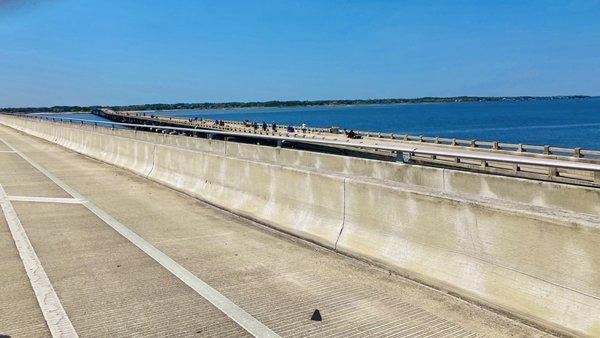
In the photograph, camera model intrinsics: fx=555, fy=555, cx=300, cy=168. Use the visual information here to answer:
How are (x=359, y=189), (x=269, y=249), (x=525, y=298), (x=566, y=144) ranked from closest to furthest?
(x=525, y=298) < (x=359, y=189) < (x=269, y=249) < (x=566, y=144)

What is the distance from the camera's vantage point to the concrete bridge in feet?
15.5

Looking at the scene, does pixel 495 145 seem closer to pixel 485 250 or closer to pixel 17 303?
pixel 485 250

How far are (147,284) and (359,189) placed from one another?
111 inches

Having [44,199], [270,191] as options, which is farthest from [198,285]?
[44,199]

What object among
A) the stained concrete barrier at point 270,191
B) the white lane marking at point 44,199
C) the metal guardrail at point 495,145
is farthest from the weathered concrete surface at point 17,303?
the metal guardrail at point 495,145

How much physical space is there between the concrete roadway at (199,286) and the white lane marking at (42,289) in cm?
2

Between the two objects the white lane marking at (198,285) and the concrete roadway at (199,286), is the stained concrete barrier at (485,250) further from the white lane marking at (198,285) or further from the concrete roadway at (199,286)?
the white lane marking at (198,285)

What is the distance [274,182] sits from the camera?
9.13 metres

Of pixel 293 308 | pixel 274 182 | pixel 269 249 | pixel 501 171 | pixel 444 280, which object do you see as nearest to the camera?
pixel 293 308

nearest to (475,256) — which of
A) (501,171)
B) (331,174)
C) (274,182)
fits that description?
(331,174)

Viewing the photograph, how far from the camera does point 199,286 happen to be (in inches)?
236

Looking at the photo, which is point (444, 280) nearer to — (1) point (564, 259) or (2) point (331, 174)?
(1) point (564, 259)

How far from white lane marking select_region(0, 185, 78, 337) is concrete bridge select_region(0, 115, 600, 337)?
22 mm

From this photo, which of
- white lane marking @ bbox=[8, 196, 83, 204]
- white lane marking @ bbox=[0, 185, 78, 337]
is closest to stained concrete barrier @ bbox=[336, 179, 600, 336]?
white lane marking @ bbox=[0, 185, 78, 337]
